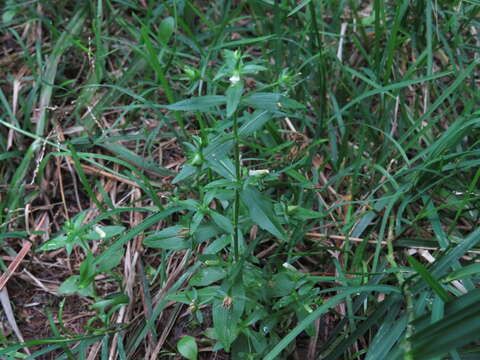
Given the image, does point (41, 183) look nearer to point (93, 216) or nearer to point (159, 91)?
point (93, 216)

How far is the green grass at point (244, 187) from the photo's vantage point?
1.74 m

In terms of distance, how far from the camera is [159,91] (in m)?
2.70

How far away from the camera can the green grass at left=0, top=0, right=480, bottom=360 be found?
68.6 inches

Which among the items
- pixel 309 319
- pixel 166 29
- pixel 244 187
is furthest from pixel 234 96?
pixel 166 29

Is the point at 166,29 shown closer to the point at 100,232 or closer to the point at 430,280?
the point at 100,232

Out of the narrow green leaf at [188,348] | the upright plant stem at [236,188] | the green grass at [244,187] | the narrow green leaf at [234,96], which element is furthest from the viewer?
the narrow green leaf at [188,348]

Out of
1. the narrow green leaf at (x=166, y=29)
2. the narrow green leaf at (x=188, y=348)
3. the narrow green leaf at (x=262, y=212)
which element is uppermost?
the narrow green leaf at (x=166, y=29)

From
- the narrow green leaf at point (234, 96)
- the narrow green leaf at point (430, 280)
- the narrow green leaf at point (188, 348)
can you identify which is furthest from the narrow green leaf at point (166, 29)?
the narrow green leaf at point (430, 280)

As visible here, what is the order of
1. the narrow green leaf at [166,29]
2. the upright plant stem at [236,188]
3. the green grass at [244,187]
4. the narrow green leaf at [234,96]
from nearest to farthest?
1. the narrow green leaf at [234,96]
2. the upright plant stem at [236,188]
3. the green grass at [244,187]
4. the narrow green leaf at [166,29]

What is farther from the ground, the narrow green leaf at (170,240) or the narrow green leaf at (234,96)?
the narrow green leaf at (234,96)

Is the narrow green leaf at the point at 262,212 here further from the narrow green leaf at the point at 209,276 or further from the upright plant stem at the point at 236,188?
the narrow green leaf at the point at 209,276

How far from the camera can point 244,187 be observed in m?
1.64

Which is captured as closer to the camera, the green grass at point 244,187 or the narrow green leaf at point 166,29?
the green grass at point 244,187

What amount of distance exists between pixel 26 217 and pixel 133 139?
598 millimetres
